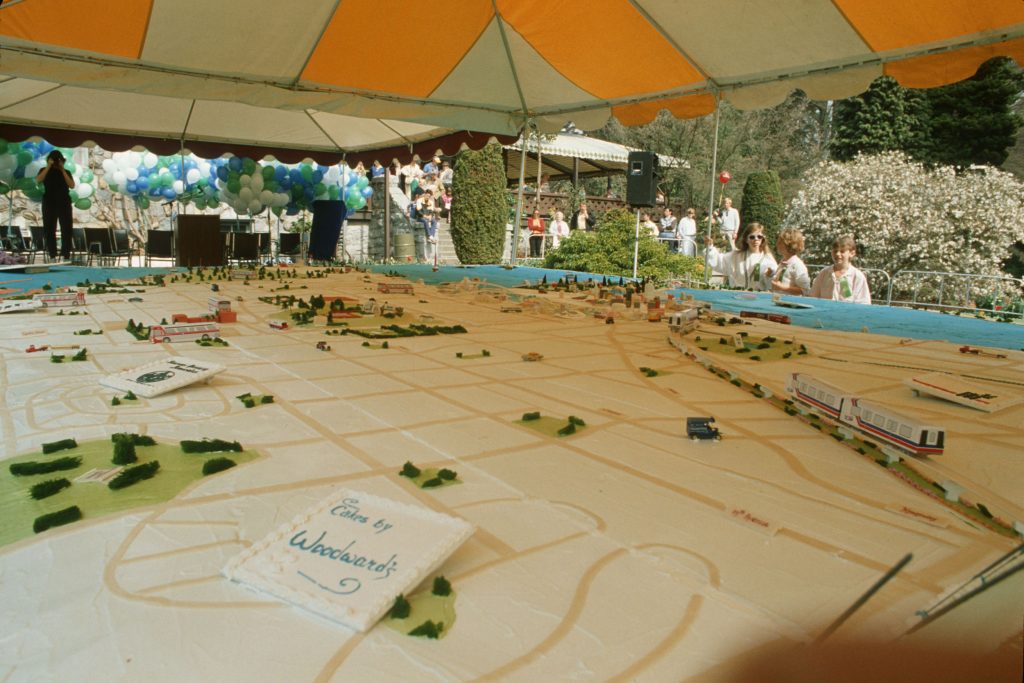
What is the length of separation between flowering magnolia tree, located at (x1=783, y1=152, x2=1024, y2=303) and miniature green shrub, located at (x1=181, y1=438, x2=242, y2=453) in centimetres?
1203

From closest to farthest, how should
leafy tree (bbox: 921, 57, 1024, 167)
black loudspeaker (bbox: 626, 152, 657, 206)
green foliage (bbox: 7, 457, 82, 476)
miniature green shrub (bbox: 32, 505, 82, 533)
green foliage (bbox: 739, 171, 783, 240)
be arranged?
1. miniature green shrub (bbox: 32, 505, 82, 533)
2. green foliage (bbox: 7, 457, 82, 476)
3. black loudspeaker (bbox: 626, 152, 657, 206)
4. green foliage (bbox: 739, 171, 783, 240)
5. leafy tree (bbox: 921, 57, 1024, 167)

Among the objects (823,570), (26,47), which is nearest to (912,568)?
(823,570)

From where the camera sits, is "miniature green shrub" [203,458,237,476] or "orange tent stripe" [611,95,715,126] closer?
"miniature green shrub" [203,458,237,476]

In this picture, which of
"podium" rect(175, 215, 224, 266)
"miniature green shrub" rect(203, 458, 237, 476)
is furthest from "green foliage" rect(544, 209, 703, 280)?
"miniature green shrub" rect(203, 458, 237, 476)

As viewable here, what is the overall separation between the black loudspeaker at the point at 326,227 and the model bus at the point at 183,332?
787cm

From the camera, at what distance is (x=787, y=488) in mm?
1788

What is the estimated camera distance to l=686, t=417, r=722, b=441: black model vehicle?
86.6 inches

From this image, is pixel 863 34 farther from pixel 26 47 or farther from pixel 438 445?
pixel 26 47

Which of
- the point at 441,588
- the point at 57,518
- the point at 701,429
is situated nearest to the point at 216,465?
the point at 57,518

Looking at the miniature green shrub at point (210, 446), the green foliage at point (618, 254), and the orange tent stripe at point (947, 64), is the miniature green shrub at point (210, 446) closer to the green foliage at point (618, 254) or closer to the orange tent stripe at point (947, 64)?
the orange tent stripe at point (947, 64)

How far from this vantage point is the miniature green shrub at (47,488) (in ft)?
5.18

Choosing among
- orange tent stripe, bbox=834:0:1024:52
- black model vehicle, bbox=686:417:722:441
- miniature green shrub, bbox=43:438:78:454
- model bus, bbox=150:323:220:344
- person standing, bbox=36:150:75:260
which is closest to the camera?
miniature green shrub, bbox=43:438:78:454

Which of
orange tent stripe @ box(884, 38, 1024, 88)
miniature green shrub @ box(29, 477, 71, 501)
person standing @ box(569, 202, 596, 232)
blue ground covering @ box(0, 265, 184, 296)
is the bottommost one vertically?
miniature green shrub @ box(29, 477, 71, 501)

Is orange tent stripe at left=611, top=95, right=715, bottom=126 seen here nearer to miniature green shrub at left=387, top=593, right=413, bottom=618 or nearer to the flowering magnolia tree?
miniature green shrub at left=387, top=593, right=413, bottom=618
